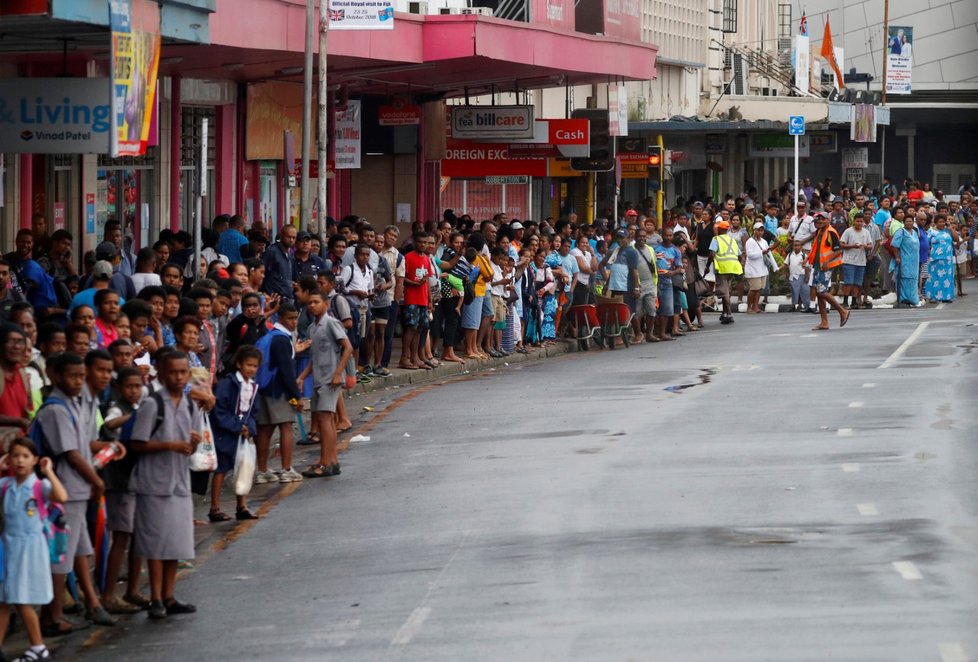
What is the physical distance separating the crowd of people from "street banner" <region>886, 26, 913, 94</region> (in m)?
31.4

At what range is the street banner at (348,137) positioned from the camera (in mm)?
30125

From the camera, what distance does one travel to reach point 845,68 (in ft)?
Answer: 275

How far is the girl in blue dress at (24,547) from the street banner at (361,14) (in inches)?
550

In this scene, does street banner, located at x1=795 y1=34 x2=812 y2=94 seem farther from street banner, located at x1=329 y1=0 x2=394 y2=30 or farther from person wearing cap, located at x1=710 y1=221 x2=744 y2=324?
street banner, located at x1=329 y1=0 x2=394 y2=30

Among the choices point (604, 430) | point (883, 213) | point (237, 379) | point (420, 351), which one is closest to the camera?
point (237, 379)

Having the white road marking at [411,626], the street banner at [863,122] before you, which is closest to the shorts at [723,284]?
the white road marking at [411,626]

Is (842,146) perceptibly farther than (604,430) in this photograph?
Yes

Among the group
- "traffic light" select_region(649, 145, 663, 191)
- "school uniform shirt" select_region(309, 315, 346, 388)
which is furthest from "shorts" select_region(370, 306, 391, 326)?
"traffic light" select_region(649, 145, 663, 191)

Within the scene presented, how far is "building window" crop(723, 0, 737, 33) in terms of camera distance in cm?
5694

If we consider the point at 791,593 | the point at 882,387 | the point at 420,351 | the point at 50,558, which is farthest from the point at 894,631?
the point at 420,351

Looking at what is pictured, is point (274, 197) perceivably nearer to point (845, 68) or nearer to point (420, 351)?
point (420, 351)

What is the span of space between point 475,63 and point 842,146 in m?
46.2

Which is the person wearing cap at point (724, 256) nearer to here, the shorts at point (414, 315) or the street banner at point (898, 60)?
the shorts at point (414, 315)

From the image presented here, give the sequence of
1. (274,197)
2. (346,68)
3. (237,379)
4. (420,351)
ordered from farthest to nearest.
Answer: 1. (274,197)
2. (346,68)
3. (420,351)
4. (237,379)
